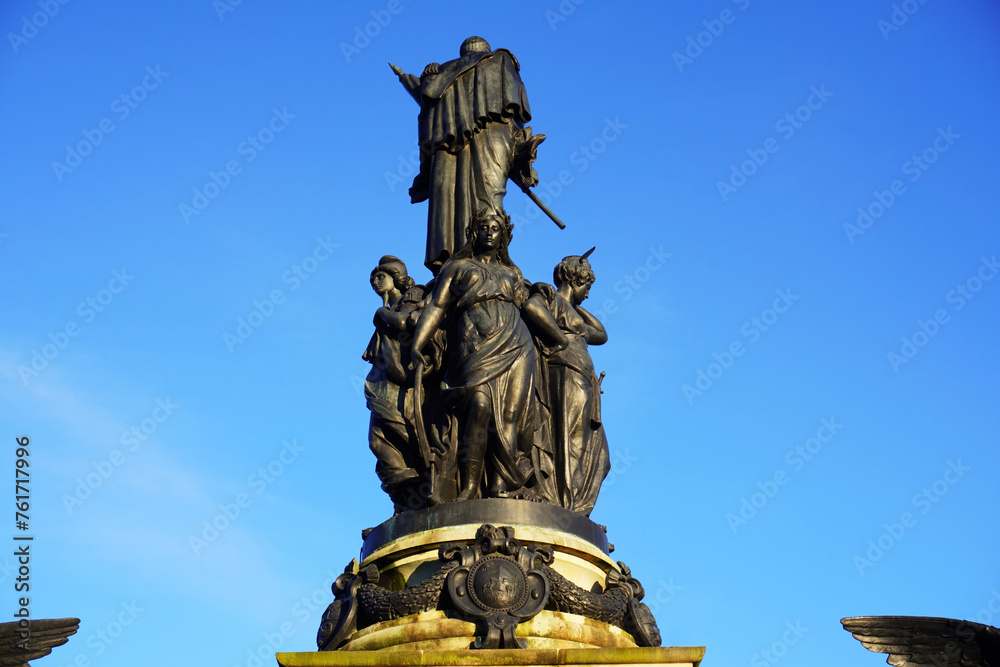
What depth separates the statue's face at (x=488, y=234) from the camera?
1599cm

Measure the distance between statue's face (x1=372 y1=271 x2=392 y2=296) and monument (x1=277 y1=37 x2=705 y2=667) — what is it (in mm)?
18

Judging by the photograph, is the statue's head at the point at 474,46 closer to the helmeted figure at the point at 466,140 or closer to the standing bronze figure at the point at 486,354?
the helmeted figure at the point at 466,140

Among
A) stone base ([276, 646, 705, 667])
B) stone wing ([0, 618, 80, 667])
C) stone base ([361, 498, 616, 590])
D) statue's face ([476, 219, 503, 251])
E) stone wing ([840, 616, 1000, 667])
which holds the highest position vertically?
statue's face ([476, 219, 503, 251])

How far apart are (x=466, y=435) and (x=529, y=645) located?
271 centimetres

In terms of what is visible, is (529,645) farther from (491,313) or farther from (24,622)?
(24,622)

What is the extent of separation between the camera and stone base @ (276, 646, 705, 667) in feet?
40.6

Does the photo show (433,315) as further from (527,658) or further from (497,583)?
(527,658)

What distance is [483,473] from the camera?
1484 centimetres

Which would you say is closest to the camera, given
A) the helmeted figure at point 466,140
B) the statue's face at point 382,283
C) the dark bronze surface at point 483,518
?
the dark bronze surface at point 483,518

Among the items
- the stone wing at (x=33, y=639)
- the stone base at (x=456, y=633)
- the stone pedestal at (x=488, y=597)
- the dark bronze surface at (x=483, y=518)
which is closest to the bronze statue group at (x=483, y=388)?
the dark bronze surface at (x=483, y=518)

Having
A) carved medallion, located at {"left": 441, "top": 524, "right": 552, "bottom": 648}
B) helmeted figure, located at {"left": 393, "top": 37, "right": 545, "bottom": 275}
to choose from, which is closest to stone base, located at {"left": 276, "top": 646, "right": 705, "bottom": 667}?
carved medallion, located at {"left": 441, "top": 524, "right": 552, "bottom": 648}

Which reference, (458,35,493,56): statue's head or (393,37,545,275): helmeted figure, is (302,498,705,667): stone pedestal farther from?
(458,35,493,56): statue's head

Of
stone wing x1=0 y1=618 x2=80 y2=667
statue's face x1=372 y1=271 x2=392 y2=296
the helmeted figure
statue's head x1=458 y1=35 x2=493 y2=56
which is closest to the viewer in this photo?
stone wing x1=0 y1=618 x2=80 y2=667

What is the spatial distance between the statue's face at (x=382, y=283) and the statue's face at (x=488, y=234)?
142 cm
